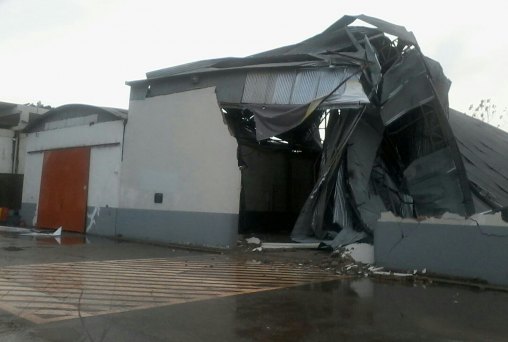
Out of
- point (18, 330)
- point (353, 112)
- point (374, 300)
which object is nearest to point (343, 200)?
point (353, 112)

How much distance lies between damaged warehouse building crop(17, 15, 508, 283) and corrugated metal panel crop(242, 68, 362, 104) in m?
0.03

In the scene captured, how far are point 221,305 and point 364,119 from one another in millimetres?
9939

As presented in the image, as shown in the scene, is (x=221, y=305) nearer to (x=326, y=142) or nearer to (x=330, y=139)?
(x=330, y=139)

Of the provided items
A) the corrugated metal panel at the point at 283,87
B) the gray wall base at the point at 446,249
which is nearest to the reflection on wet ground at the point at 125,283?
the gray wall base at the point at 446,249

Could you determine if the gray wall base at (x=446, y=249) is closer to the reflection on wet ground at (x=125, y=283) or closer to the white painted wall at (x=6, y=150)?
the reflection on wet ground at (x=125, y=283)

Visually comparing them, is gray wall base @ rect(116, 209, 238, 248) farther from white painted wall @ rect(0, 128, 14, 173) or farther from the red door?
white painted wall @ rect(0, 128, 14, 173)

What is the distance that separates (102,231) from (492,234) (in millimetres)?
13907

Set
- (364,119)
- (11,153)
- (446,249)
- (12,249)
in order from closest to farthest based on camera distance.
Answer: (446,249) < (12,249) < (364,119) < (11,153)

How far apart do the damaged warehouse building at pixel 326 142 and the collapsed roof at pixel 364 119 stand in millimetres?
34

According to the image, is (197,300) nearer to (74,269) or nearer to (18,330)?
(18,330)

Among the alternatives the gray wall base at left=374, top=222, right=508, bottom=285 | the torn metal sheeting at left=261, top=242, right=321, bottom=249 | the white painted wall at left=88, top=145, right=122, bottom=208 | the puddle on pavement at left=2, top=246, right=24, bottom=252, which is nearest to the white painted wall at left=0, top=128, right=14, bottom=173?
the white painted wall at left=88, top=145, right=122, bottom=208

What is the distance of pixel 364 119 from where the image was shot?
1609cm

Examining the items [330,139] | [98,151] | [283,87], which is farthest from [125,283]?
[98,151]

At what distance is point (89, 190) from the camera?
66.2 ft
